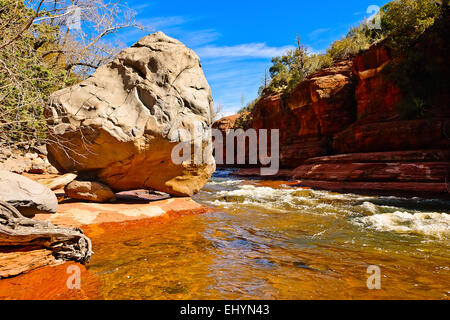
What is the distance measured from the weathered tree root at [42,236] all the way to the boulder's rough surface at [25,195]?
465mm

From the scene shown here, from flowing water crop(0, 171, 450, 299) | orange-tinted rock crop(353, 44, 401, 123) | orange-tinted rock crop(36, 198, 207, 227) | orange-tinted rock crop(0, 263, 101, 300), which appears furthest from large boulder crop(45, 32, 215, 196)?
orange-tinted rock crop(353, 44, 401, 123)

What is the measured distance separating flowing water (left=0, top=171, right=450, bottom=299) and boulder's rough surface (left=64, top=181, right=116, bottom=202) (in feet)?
5.67

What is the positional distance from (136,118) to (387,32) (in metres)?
21.0

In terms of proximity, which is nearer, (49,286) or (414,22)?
(49,286)

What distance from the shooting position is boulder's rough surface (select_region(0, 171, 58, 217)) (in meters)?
3.54

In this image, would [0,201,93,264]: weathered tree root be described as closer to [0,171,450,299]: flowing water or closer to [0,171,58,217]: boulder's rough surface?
[0,171,450,299]: flowing water

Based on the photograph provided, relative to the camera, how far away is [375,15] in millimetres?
21844

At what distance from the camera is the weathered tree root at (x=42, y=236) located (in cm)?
297

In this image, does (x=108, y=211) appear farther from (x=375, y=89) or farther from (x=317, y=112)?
(x=317, y=112)

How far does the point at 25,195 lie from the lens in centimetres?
369

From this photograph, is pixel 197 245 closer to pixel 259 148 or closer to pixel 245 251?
pixel 245 251

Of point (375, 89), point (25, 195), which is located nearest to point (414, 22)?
point (375, 89)

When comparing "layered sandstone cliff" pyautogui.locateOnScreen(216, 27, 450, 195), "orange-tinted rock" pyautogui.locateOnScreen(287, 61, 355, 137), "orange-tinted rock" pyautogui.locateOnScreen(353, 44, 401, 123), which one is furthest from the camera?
"orange-tinted rock" pyautogui.locateOnScreen(287, 61, 355, 137)
